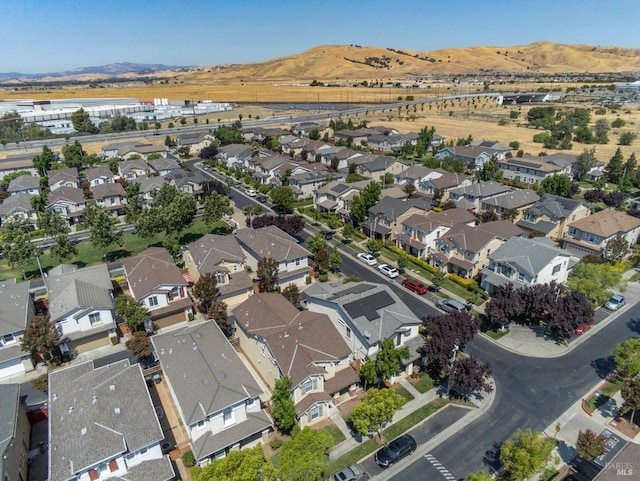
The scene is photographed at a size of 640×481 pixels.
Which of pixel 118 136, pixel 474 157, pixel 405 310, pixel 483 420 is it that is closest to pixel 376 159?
pixel 474 157

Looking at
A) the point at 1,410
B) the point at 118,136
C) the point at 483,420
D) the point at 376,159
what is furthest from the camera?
the point at 118,136

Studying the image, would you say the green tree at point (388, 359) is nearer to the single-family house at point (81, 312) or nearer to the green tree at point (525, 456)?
the green tree at point (525, 456)

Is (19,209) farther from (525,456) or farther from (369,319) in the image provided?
(525,456)

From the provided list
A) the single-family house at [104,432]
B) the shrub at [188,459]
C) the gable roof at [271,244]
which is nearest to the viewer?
the single-family house at [104,432]

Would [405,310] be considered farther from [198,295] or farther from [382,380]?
[198,295]

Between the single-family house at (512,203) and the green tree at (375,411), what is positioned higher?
the single-family house at (512,203)

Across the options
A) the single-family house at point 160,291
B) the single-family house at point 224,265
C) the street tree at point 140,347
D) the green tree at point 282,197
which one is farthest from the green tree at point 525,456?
the green tree at point 282,197

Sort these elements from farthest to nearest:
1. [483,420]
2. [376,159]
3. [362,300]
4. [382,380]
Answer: [376,159] → [362,300] → [382,380] → [483,420]
